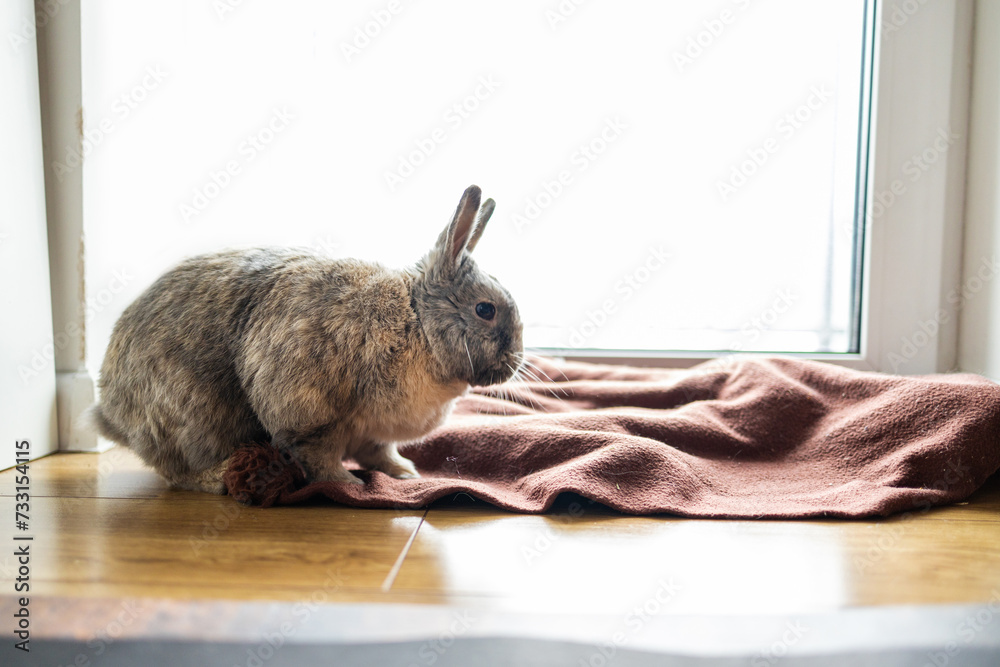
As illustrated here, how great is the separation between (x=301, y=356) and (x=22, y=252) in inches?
28.8

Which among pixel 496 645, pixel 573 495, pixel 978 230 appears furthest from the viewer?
pixel 978 230

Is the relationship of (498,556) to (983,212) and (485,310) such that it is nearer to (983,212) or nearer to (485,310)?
(485,310)

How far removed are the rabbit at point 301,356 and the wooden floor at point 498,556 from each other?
13 cm

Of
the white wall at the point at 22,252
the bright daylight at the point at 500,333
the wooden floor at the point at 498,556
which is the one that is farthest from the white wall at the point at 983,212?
the white wall at the point at 22,252

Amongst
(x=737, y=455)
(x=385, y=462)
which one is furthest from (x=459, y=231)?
(x=737, y=455)

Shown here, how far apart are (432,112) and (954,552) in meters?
1.76

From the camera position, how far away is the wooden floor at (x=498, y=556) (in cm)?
90

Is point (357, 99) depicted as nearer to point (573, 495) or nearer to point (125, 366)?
point (125, 366)

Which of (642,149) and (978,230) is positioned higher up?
(642,149)

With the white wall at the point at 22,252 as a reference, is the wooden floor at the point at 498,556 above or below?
below

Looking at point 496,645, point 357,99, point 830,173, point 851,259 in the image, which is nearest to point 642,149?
point 830,173

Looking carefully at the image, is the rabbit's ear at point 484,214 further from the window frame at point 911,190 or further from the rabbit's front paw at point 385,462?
the window frame at point 911,190

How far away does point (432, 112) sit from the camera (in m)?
2.16

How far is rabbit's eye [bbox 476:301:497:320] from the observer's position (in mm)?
1339
